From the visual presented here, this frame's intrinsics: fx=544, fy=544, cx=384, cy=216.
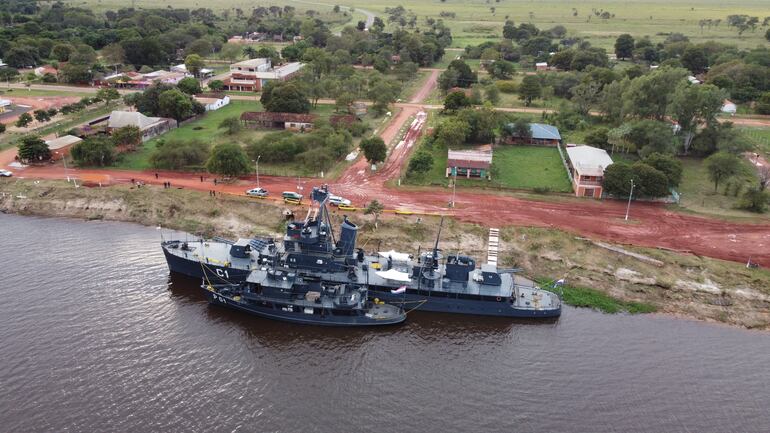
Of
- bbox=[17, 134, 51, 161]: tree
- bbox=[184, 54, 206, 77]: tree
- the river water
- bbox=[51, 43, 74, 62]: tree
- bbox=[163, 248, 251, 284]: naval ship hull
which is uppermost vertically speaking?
bbox=[51, 43, 74, 62]: tree

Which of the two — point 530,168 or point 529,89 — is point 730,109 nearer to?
point 529,89

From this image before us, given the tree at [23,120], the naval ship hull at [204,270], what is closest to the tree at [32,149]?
the tree at [23,120]

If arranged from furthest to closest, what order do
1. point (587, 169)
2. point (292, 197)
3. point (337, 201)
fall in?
point (587, 169)
point (292, 197)
point (337, 201)

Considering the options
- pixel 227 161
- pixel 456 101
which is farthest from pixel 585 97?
pixel 227 161

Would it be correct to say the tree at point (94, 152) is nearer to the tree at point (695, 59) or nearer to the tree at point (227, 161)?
the tree at point (227, 161)

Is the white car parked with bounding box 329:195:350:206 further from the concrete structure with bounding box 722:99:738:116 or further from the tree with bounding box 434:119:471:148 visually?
the concrete structure with bounding box 722:99:738:116

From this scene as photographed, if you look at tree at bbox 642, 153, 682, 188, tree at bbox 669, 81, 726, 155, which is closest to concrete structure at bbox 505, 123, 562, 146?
tree at bbox 669, 81, 726, 155

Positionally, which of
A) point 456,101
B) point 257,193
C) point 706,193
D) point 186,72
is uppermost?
point 186,72
